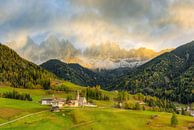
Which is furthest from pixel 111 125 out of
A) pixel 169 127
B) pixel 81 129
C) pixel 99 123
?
pixel 169 127

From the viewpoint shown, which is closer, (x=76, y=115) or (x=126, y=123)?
(x=126, y=123)

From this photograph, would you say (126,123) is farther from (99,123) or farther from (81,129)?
(81,129)

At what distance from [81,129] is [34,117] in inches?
1343

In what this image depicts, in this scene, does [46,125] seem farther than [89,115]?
No

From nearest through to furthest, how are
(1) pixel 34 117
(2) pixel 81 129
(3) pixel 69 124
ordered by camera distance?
(2) pixel 81 129 < (3) pixel 69 124 < (1) pixel 34 117

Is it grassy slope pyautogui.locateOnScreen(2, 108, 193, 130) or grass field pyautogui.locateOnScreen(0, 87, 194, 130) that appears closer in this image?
grass field pyautogui.locateOnScreen(0, 87, 194, 130)

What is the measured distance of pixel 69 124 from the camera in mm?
175250

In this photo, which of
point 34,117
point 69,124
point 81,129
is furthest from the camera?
point 34,117

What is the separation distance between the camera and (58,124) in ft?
571

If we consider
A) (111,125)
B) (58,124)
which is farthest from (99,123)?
(58,124)

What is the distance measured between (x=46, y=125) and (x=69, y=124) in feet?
39.0

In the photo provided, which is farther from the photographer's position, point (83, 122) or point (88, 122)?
point (88, 122)

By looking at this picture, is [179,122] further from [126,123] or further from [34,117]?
[34,117]

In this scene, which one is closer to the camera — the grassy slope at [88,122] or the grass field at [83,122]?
the grass field at [83,122]
